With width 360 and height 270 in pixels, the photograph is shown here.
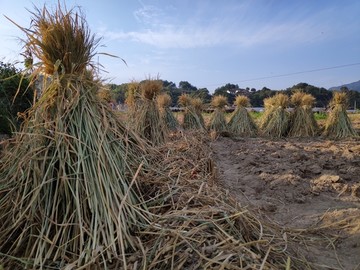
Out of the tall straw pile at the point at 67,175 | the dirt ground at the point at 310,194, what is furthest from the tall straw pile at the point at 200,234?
the dirt ground at the point at 310,194

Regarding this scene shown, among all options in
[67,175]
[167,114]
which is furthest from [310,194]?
[167,114]

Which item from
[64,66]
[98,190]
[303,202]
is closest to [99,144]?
[98,190]

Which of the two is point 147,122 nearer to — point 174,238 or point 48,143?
point 48,143

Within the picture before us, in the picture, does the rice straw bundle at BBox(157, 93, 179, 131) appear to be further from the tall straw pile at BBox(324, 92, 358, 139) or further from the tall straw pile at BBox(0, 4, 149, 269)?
the tall straw pile at BBox(0, 4, 149, 269)

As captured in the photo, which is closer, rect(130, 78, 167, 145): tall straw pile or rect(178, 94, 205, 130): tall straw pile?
rect(130, 78, 167, 145): tall straw pile

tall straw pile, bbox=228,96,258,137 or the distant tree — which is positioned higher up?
the distant tree

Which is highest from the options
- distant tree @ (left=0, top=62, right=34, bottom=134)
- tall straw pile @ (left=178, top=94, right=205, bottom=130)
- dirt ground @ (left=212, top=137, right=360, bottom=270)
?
distant tree @ (left=0, top=62, right=34, bottom=134)

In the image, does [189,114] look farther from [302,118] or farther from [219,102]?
[302,118]

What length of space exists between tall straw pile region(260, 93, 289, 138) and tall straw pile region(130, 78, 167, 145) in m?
5.73

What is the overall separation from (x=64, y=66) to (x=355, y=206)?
3030 millimetres

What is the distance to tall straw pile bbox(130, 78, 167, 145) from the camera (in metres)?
5.73

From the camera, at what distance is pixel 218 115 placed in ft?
38.3

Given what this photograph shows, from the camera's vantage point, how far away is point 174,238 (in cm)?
164

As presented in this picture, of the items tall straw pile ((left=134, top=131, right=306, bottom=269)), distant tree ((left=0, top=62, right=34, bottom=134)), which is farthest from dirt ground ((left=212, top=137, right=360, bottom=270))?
distant tree ((left=0, top=62, right=34, bottom=134))
